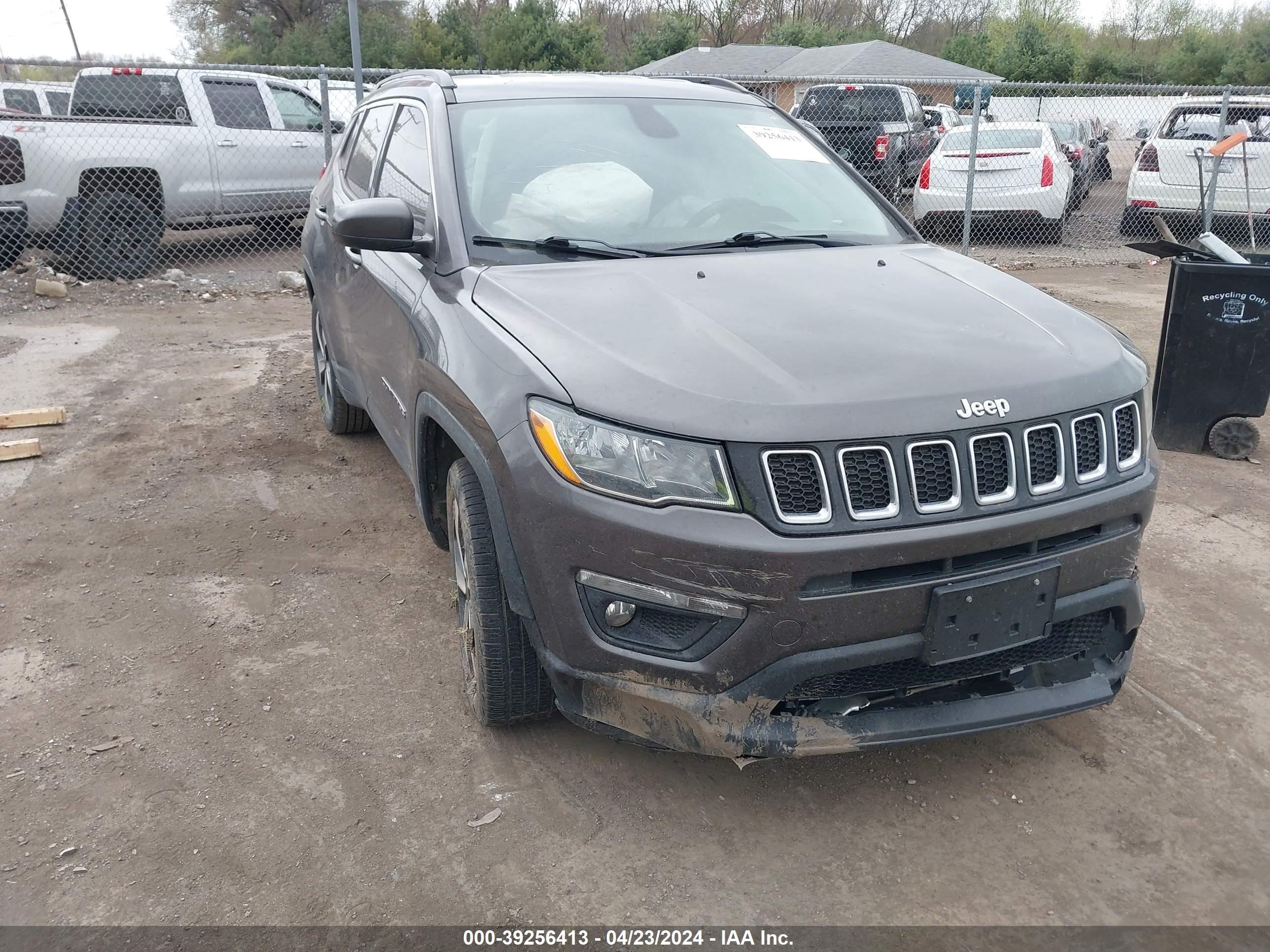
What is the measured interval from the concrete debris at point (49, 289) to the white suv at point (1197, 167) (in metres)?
11.5

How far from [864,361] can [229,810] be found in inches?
78.2

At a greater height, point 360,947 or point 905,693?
point 905,693

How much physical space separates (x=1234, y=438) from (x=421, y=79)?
175 inches

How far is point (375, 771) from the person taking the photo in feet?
9.49

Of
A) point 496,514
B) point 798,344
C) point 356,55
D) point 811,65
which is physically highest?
point 811,65

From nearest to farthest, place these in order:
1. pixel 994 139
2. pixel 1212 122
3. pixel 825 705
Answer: pixel 825 705 < pixel 1212 122 < pixel 994 139

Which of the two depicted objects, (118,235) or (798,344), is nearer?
(798,344)

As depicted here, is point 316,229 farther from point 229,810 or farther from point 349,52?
point 349,52

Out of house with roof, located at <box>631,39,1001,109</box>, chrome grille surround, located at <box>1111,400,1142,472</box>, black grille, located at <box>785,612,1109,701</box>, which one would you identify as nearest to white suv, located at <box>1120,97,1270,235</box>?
chrome grille surround, located at <box>1111,400,1142,472</box>

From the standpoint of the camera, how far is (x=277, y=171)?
1100 centimetres

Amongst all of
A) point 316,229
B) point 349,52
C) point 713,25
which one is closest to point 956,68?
point 349,52

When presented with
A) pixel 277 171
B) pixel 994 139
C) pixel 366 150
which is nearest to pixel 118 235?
pixel 277 171

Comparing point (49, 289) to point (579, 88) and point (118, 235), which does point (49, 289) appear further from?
point (579, 88)

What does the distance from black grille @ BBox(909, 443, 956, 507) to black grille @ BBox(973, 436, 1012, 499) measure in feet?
0.21
